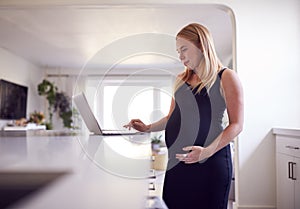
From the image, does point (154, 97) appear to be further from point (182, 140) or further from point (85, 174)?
point (85, 174)

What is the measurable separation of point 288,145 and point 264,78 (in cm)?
65

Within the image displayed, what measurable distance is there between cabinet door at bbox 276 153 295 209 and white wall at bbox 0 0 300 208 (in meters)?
0.10

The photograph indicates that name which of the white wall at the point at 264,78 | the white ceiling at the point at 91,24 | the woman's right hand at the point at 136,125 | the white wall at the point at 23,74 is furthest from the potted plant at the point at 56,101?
the woman's right hand at the point at 136,125

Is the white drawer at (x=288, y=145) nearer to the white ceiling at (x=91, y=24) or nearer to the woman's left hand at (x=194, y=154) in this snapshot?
the white ceiling at (x=91, y=24)

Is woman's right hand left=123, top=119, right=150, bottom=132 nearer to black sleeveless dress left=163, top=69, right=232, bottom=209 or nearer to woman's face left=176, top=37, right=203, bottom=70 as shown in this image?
black sleeveless dress left=163, top=69, right=232, bottom=209

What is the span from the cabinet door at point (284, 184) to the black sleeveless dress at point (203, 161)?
152cm

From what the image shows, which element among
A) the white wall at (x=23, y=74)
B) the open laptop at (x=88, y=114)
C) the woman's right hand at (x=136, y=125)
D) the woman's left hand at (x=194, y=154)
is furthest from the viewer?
the white wall at (x=23, y=74)

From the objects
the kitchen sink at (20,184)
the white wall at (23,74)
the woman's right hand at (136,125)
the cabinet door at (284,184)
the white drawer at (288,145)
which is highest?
the white wall at (23,74)

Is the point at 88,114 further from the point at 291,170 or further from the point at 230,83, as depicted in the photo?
the point at 291,170

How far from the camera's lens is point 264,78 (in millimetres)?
2834

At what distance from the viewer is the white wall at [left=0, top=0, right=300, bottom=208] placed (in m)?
2.80

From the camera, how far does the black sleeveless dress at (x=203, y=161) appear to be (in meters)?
1.21

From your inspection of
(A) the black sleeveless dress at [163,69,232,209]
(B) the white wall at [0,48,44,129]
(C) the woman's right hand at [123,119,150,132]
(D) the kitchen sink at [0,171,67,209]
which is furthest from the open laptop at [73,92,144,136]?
(B) the white wall at [0,48,44,129]

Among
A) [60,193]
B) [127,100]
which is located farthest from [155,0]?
[60,193]
